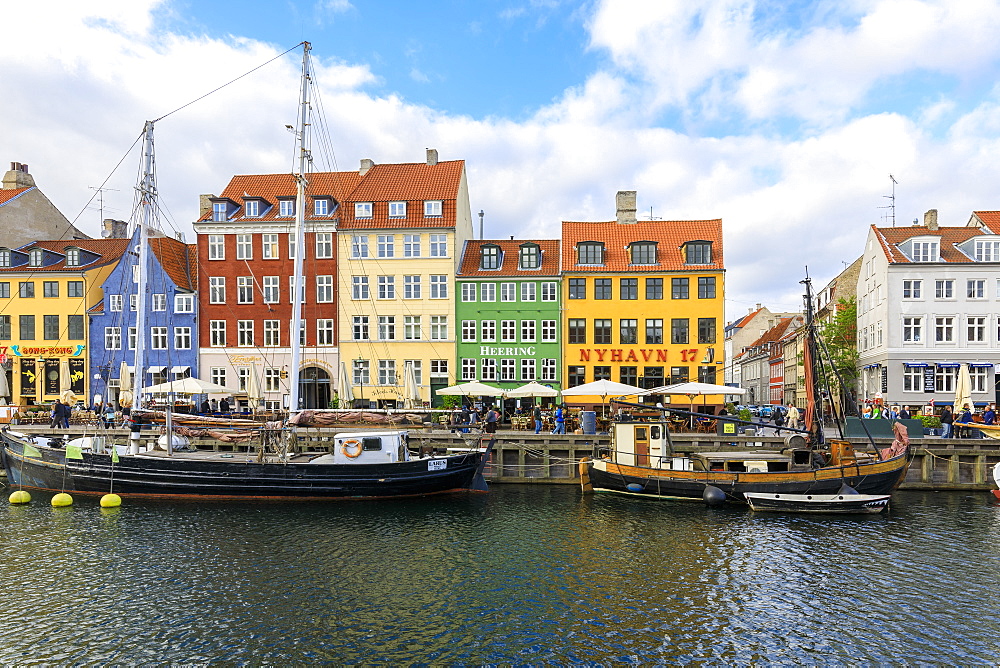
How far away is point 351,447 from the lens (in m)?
30.5

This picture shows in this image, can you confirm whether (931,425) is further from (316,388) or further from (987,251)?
(316,388)

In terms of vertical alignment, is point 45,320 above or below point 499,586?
above

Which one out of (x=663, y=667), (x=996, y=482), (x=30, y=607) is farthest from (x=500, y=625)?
(x=996, y=482)

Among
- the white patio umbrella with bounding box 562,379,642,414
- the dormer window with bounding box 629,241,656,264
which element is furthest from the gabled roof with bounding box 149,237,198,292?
the white patio umbrella with bounding box 562,379,642,414

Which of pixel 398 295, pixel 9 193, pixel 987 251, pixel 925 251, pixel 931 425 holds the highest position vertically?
pixel 9 193

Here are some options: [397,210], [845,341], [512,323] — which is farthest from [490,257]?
[845,341]

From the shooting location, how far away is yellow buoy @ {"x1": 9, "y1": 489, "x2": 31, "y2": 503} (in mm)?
30438

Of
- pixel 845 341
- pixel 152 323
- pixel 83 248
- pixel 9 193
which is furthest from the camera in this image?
pixel 845 341

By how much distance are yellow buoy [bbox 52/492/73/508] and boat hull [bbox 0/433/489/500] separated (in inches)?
63.6

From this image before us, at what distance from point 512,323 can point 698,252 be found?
14.3 meters

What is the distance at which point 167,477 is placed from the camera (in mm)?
30844

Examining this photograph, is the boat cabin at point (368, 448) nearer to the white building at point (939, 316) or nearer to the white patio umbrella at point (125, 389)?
the white patio umbrella at point (125, 389)

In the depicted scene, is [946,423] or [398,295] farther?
[398,295]

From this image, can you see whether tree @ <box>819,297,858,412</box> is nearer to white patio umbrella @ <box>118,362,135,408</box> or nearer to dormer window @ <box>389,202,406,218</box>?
dormer window @ <box>389,202,406,218</box>
